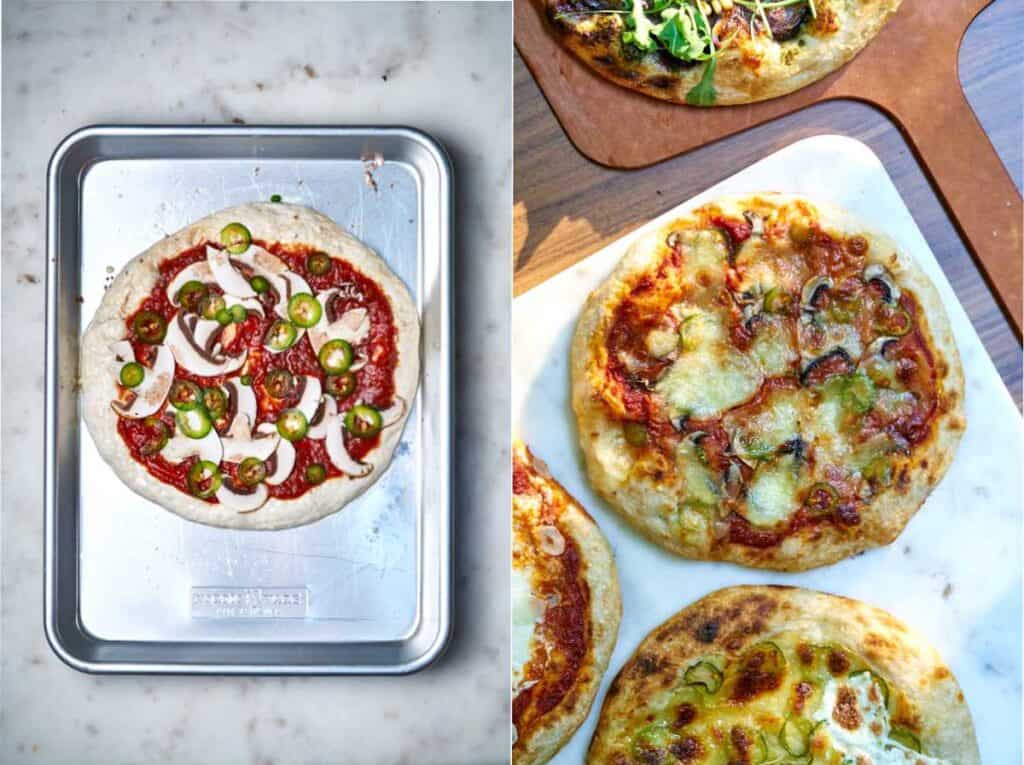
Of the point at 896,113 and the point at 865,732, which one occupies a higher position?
the point at 896,113

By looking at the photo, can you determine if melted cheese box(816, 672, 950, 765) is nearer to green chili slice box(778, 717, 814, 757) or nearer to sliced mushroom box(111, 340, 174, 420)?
green chili slice box(778, 717, 814, 757)

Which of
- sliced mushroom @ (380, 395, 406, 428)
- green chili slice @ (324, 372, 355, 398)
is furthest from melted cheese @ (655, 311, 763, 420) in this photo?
green chili slice @ (324, 372, 355, 398)

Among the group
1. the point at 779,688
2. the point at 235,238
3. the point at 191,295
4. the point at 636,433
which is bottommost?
the point at 779,688

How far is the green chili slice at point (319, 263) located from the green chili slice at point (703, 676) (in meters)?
1.35

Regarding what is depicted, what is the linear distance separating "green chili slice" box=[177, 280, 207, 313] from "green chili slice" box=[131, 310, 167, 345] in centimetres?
7

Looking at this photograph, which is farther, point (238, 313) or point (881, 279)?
point (238, 313)

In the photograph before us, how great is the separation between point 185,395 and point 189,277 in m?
0.31

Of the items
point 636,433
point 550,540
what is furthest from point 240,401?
point 636,433

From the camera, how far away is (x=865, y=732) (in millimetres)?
2174

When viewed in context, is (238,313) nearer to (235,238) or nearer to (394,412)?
(235,238)

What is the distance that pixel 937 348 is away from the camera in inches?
89.2

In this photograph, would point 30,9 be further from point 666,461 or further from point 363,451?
point 666,461

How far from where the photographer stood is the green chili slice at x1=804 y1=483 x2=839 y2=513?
2.21 m

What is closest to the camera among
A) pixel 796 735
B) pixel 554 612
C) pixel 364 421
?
pixel 796 735
